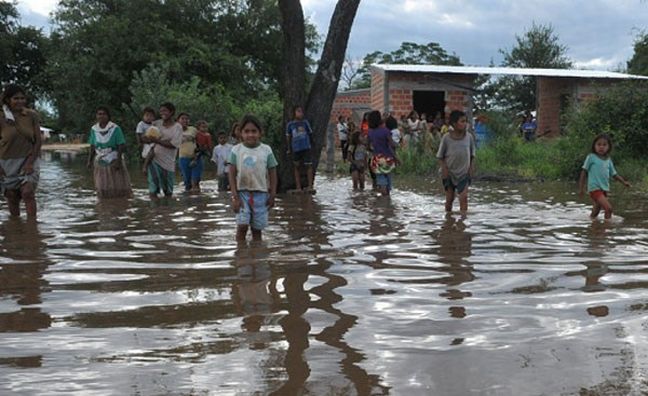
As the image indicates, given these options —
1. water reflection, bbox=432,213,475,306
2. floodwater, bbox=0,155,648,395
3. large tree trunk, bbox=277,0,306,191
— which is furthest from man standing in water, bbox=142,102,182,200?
water reflection, bbox=432,213,475,306

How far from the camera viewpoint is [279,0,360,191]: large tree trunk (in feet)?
42.7

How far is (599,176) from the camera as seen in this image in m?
8.44

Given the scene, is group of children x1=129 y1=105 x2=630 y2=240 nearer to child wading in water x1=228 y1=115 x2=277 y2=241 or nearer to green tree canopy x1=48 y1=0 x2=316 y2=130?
child wading in water x1=228 y1=115 x2=277 y2=241

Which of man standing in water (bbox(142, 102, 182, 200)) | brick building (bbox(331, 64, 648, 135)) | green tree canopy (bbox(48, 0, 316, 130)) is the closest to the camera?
man standing in water (bbox(142, 102, 182, 200))

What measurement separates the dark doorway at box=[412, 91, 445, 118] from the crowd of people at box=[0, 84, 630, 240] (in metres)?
15.2

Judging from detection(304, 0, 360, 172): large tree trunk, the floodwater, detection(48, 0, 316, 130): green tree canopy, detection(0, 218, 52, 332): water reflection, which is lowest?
the floodwater

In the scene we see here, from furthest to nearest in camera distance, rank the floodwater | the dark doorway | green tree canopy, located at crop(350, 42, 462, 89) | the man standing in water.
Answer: green tree canopy, located at crop(350, 42, 462, 89), the dark doorway, the man standing in water, the floodwater

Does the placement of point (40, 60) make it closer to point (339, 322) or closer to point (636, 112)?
point (636, 112)

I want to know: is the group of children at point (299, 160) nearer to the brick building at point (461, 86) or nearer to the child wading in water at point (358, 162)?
the child wading in water at point (358, 162)

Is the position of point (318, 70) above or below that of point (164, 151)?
above

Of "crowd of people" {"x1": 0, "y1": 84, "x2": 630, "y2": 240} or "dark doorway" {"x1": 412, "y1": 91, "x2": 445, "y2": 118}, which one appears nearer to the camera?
"crowd of people" {"x1": 0, "y1": 84, "x2": 630, "y2": 240}

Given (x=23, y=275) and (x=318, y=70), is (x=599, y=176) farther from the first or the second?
(x=23, y=275)

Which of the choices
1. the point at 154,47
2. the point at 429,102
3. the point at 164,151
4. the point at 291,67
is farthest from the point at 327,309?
the point at 154,47

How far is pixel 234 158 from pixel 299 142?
6.04 m
